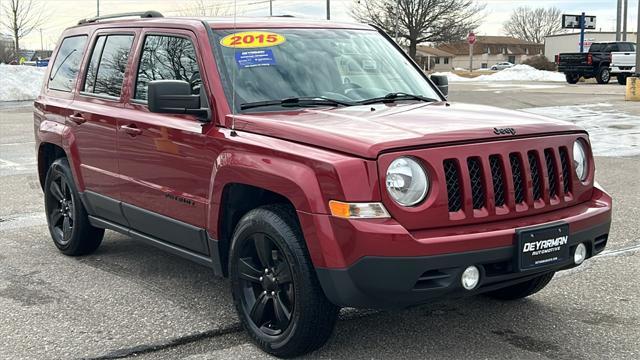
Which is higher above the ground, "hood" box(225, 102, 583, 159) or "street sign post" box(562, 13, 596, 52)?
"street sign post" box(562, 13, 596, 52)

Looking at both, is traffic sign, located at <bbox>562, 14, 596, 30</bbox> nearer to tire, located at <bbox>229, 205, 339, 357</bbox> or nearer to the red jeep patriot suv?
the red jeep patriot suv

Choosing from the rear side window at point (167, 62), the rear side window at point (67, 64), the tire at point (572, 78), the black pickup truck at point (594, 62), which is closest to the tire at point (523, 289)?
the rear side window at point (167, 62)

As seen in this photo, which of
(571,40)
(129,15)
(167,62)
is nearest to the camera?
(167,62)

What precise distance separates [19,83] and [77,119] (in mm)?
27038

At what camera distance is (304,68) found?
15.1ft

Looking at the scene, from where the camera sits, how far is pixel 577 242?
3.83 meters

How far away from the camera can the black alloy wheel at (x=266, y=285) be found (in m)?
3.81

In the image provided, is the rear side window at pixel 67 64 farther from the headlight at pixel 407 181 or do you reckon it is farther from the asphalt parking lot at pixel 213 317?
the headlight at pixel 407 181

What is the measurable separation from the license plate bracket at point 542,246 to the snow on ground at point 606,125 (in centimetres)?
625

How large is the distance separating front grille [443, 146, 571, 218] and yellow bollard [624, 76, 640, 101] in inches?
754

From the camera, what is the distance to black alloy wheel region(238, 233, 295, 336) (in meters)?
3.81

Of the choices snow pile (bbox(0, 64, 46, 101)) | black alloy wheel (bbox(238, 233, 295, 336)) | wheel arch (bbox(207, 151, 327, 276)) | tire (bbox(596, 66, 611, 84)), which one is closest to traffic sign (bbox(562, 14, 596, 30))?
tire (bbox(596, 66, 611, 84))

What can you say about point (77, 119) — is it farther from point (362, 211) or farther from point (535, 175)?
point (535, 175)

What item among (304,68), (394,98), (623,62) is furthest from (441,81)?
(623,62)
